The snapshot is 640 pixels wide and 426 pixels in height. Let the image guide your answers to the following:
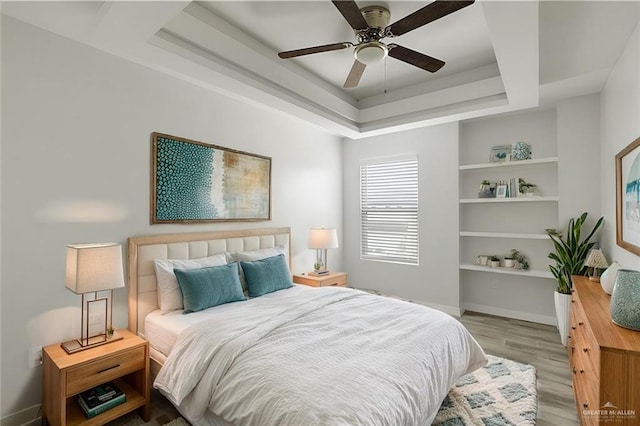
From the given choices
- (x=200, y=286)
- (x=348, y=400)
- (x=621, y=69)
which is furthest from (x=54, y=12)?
(x=621, y=69)

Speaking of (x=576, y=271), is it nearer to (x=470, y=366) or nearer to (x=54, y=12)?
(x=470, y=366)

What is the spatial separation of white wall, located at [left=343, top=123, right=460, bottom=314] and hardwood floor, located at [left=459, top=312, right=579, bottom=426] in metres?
0.52

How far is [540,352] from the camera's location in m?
3.21

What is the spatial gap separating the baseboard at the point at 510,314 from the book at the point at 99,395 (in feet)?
13.9

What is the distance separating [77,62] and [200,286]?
195cm

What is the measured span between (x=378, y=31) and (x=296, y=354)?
87.2 inches

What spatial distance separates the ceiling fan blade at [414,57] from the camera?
2.31 metres

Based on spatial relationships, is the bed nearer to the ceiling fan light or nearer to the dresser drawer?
the dresser drawer

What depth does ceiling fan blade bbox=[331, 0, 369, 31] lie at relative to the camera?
5.91 feet

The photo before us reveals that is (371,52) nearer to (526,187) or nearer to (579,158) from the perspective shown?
(579,158)

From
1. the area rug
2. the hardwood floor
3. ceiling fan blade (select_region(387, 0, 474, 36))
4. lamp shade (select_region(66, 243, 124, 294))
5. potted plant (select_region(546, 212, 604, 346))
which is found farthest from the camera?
potted plant (select_region(546, 212, 604, 346))

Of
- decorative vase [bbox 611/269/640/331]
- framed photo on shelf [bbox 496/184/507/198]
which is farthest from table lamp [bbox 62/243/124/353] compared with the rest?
framed photo on shelf [bbox 496/184/507/198]

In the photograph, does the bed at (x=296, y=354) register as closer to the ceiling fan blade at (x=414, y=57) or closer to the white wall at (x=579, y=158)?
the ceiling fan blade at (x=414, y=57)

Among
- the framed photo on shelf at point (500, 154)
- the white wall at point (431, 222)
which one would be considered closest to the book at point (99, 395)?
the white wall at point (431, 222)
